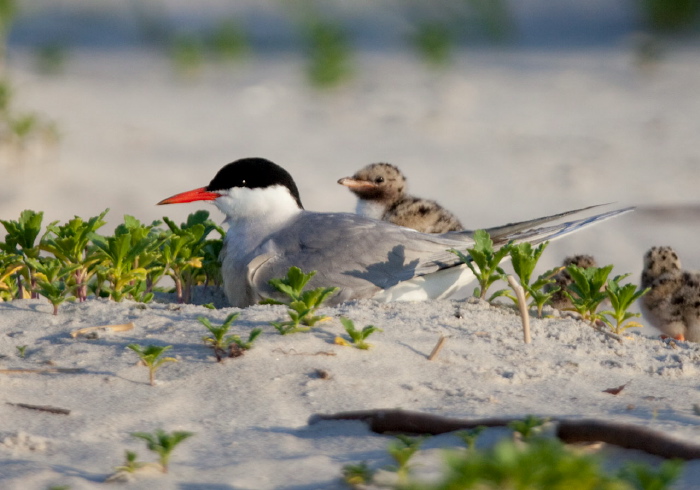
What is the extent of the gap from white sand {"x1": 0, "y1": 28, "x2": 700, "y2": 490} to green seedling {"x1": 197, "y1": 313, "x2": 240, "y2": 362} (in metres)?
0.05

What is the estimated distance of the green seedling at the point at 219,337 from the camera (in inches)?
121

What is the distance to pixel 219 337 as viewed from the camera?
3084 mm

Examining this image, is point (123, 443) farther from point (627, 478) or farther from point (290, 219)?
point (290, 219)

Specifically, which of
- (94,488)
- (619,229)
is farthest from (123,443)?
(619,229)

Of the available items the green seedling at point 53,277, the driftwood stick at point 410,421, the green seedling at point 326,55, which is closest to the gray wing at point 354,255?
the green seedling at point 53,277

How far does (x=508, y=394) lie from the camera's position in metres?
2.95

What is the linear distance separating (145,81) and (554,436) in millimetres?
12005

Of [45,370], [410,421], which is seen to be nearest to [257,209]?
[45,370]

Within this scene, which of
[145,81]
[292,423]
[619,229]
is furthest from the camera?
[145,81]

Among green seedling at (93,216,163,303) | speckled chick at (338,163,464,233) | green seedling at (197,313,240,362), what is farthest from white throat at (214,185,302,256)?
green seedling at (197,313,240,362)

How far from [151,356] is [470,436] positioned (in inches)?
39.4

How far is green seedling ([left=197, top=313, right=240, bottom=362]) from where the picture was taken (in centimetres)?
307

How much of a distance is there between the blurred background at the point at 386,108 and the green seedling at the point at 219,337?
4.19 meters

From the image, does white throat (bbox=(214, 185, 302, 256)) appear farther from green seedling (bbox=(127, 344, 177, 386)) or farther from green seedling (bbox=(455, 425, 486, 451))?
green seedling (bbox=(455, 425, 486, 451))
